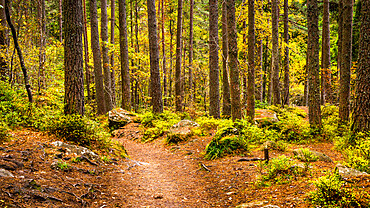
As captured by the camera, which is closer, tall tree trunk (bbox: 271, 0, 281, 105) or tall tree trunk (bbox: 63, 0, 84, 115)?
tall tree trunk (bbox: 63, 0, 84, 115)

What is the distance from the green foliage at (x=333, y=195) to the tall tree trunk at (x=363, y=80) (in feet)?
14.7

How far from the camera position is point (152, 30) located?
43.0 ft

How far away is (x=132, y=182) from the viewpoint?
6.02 meters

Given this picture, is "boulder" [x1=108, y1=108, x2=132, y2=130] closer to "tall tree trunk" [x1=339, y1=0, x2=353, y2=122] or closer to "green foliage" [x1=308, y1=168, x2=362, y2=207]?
"tall tree trunk" [x1=339, y1=0, x2=353, y2=122]

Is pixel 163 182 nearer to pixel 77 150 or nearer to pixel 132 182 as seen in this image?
pixel 132 182

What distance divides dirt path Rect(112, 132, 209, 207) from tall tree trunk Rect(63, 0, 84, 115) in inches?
105

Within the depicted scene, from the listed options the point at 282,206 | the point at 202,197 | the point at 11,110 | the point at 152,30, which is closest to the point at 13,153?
the point at 11,110

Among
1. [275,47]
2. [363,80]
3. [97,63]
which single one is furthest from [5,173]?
[275,47]

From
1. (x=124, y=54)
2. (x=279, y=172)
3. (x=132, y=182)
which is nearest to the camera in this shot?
(x=279, y=172)

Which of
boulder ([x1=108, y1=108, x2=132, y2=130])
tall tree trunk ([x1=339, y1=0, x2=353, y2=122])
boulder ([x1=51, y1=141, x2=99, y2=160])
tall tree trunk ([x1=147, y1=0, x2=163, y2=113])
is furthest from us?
boulder ([x1=108, y1=108, x2=132, y2=130])

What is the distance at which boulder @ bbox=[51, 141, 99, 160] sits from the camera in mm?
5861

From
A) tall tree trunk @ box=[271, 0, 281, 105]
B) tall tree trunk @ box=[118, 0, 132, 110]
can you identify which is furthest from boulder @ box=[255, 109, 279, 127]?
tall tree trunk @ box=[118, 0, 132, 110]

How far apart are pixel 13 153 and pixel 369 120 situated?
9.23 m

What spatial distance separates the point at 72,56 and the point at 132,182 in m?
4.26
